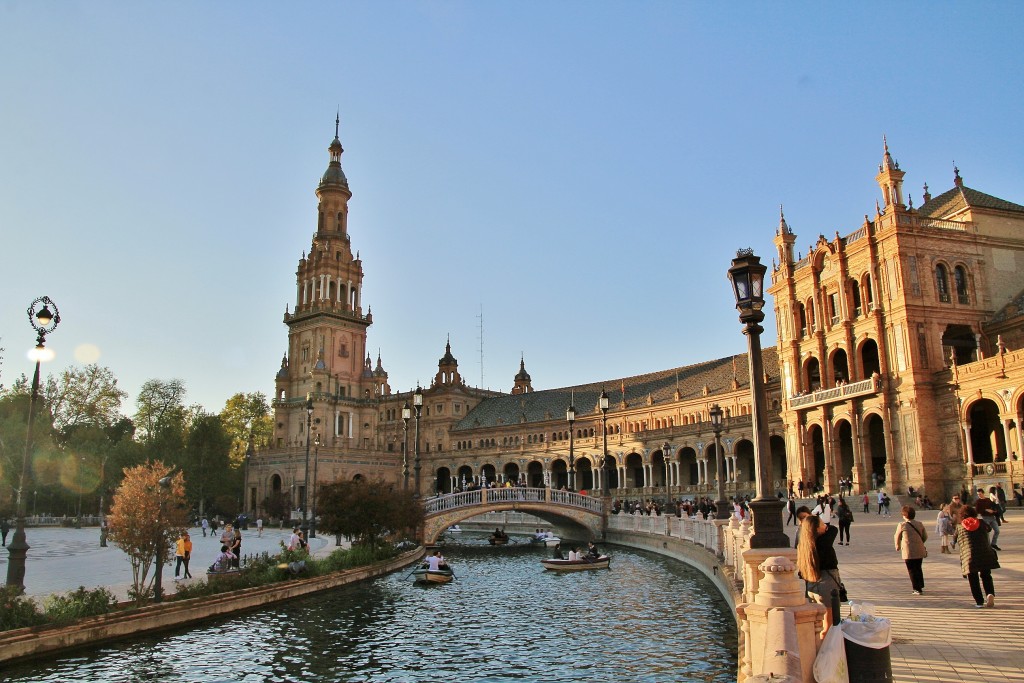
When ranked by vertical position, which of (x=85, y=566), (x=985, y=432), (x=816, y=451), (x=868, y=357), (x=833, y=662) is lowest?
(x=85, y=566)

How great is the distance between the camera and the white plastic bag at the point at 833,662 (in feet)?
24.4

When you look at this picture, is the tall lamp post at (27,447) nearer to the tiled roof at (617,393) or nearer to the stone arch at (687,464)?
the tiled roof at (617,393)

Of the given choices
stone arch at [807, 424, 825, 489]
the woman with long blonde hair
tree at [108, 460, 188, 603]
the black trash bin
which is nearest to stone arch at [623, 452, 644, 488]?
stone arch at [807, 424, 825, 489]

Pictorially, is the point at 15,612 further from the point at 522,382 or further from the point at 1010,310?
the point at 522,382

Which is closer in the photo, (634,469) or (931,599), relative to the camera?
(931,599)

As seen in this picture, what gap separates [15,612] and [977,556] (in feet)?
56.3

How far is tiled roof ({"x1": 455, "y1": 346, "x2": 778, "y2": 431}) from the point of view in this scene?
73.0 metres

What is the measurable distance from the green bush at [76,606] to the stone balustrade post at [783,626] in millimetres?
13972

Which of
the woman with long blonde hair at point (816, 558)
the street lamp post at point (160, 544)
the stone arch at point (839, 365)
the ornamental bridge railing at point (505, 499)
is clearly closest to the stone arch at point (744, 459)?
the stone arch at point (839, 365)

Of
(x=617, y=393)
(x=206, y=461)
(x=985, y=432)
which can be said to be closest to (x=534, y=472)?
(x=617, y=393)

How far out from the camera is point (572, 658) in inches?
615

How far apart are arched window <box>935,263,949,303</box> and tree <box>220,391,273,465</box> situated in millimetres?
84790

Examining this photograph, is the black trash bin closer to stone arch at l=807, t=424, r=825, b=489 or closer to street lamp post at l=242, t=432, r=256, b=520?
stone arch at l=807, t=424, r=825, b=489

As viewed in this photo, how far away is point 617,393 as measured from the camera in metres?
86.6
